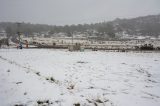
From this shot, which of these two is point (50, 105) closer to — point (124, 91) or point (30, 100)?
point (30, 100)

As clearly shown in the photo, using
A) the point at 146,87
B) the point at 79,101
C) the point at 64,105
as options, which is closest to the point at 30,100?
the point at 64,105

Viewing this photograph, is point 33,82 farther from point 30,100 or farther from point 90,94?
point 90,94

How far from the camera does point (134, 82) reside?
39.8 feet

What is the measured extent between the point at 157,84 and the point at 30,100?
840 centimetres

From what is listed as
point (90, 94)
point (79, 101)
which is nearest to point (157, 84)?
point (90, 94)

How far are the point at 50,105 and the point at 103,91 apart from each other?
139 inches

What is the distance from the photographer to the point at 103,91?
9852 millimetres

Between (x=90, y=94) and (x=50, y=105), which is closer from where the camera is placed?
(x=50, y=105)

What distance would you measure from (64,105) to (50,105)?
59 centimetres

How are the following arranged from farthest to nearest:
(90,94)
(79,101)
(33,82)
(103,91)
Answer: (33,82), (103,91), (90,94), (79,101)

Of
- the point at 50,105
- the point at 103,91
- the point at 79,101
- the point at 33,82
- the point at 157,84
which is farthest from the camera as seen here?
the point at 157,84

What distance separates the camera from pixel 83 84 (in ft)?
36.4

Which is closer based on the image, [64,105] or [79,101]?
[64,105]

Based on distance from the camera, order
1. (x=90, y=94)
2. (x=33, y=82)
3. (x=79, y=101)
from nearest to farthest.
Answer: (x=79, y=101) < (x=90, y=94) < (x=33, y=82)
